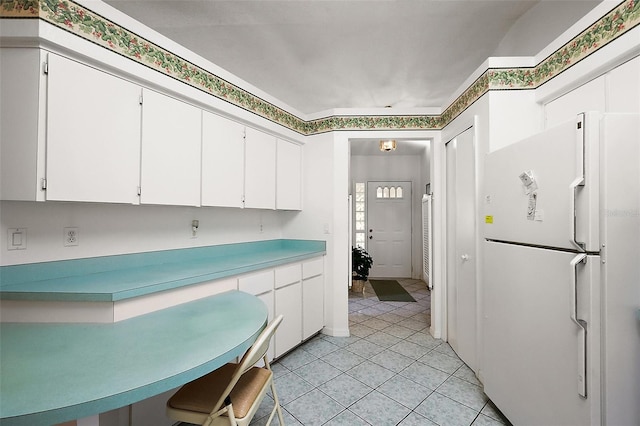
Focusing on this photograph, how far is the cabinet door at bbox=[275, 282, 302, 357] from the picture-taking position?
2355mm

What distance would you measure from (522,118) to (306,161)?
6.77 feet

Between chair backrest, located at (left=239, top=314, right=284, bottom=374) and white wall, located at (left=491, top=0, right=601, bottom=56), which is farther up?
white wall, located at (left=491, top=0, right=601, bottom=56)

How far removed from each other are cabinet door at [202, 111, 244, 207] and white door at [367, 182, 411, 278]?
159 inches

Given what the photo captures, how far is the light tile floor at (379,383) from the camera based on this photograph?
1.75m

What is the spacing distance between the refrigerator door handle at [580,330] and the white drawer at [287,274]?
1.92m

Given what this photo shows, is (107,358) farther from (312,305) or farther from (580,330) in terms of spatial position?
(312,305)

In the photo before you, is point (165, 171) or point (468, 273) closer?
point (165, 171)

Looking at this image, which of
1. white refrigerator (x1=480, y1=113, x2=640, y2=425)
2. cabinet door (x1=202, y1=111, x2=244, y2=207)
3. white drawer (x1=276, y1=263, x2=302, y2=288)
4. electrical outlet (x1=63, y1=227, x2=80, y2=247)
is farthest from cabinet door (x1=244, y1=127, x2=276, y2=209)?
white refrigerator (x1=480, y1=113, x2=640, y2=425)

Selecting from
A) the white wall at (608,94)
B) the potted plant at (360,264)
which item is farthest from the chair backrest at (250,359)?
the potted plant at (360,264)

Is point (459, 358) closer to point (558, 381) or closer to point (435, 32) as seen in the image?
point (558, 381)

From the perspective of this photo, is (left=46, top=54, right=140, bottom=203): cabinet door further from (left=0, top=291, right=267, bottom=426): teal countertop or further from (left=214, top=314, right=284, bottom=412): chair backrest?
(left=214, top=314, right=284, bottom=412): chair backrest

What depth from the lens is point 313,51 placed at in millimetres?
2631

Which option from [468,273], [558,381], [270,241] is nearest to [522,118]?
[468,273]

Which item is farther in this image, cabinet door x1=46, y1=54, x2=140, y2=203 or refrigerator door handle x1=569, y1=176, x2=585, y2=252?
cabinet door x1=46, y1=54, x2=140, y2=203
